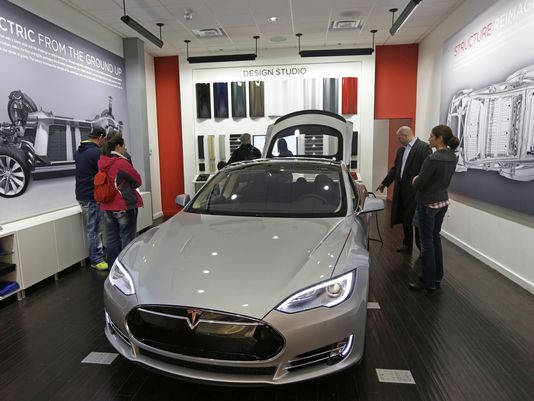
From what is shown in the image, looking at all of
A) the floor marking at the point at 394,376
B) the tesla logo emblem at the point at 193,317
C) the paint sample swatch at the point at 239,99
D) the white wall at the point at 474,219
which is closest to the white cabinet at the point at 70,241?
the tesla logo emblem at the point at 193,317

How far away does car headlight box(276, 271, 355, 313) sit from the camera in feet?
5.48

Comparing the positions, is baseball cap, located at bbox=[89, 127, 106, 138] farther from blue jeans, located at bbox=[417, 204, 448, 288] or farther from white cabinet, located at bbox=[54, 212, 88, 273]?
blue jeans, located at bbox=[417, 204, 448, 288]

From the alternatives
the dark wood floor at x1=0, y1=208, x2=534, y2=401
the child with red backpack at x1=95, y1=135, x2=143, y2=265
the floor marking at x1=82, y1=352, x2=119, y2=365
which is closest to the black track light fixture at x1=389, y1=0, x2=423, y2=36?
the dark wood floor at x1=0, y1=208, x2=534, y2=401

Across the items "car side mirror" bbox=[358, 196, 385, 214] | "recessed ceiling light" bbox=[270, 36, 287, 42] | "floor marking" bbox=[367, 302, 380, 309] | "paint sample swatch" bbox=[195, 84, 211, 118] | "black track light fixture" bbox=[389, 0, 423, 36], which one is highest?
"recessed ceiling light" bbox=[270, 36, 287, 42]

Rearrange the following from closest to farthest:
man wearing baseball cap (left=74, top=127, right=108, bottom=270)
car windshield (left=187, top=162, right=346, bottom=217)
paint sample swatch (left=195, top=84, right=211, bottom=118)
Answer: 1. car windshield (left=187, top=162, right=346, bottom=217)
2. man wearing baseball cap (left=74, top=127, right=108, bottom=270)
3. paint sample swatch (left=195, top=84, right=211, bottom=118)

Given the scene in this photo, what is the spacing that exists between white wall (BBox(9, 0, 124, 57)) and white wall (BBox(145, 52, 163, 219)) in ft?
3.50

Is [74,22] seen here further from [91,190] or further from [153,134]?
[153,134]

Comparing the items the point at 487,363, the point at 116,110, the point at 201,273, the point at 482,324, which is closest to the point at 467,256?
the point at 482,324

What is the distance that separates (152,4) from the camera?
16.1 feet

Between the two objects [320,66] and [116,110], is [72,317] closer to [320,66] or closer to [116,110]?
[116,110]

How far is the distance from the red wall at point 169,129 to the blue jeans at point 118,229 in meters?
4.01

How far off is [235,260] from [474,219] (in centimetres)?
384

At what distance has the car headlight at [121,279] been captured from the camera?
6.14 feet

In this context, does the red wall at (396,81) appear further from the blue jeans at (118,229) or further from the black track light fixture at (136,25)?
the blue jeans at (118,229)
